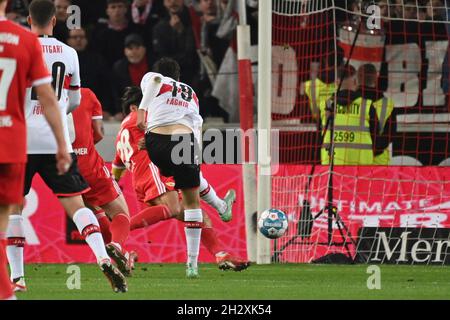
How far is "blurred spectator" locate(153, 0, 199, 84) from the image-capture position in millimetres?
15695

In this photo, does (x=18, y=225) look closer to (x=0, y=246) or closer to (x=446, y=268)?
(x=0, y=246)

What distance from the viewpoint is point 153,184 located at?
41.2ft

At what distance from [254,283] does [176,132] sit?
1724mm

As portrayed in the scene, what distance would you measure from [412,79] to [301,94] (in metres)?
1.42

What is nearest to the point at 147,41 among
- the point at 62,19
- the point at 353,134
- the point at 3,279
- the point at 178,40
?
the point at 178,40

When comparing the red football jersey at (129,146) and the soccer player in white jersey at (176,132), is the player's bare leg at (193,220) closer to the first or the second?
the soccer player in white jersey at (176,132)

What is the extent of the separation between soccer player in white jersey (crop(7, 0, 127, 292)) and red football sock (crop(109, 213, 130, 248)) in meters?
2.24

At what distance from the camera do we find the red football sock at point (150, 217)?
1207cm

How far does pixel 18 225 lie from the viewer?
916cm

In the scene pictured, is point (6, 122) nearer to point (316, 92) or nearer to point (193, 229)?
point (193, 229)

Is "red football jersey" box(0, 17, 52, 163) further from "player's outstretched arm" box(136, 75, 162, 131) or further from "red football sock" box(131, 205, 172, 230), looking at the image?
"red football sock" box(131, 205, 172, 230)

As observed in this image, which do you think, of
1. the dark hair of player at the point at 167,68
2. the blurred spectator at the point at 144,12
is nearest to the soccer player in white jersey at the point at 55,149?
the dark hair of player at the point at 167,68

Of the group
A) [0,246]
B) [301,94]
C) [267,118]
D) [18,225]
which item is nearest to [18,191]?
[0,246]

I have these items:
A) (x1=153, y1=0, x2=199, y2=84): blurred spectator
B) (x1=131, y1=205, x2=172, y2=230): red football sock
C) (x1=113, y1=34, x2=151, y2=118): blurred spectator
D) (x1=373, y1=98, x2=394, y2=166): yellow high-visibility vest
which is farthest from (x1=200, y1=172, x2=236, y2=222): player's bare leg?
(x1=113, y1=34, x2=151, y2=118): blurred spectator
